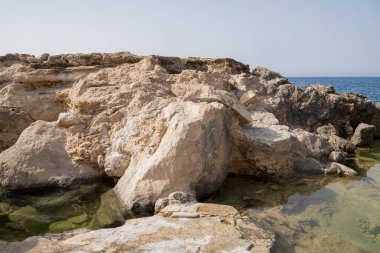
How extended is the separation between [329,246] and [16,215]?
15.6ft

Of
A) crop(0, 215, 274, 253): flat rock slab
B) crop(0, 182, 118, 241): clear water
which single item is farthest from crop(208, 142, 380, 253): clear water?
crop(0, 182, 118, 241): clear water

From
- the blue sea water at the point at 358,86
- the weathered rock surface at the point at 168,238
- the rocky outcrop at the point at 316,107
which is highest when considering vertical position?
the rocky outcrop at the point at 316,107

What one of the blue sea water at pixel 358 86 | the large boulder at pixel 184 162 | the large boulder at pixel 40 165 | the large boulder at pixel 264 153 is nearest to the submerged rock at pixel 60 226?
the large boulder at pixel 184 162

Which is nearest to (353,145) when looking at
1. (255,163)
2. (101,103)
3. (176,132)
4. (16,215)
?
(255,163)

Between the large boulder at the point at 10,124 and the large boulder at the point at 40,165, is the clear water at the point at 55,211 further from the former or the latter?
the large boulder at the point at 10,124

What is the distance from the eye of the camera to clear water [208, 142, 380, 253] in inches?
178

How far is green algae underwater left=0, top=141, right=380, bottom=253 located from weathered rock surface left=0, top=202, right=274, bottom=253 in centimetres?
45

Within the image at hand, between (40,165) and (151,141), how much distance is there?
2.24 meters

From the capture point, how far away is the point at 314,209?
564 cm

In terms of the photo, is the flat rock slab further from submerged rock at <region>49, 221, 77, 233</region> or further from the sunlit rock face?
the sunlit rock face

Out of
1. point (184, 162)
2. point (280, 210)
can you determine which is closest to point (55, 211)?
point (184, 162)

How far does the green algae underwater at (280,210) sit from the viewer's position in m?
4.66

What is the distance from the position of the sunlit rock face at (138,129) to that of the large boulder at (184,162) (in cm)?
2

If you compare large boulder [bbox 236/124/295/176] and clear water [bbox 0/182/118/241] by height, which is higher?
large boulder [bbox 236/124/295/176]
